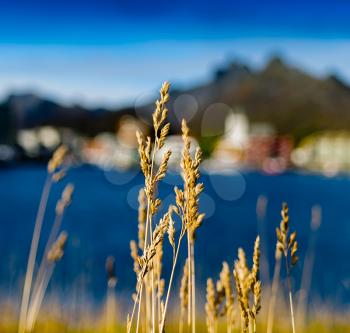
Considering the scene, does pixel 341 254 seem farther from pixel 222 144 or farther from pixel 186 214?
pixel 222 144

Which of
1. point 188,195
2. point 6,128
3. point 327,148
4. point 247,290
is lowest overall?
point 247,290

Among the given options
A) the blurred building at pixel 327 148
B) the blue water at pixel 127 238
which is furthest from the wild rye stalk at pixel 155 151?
the blurred building at pixel 327 148

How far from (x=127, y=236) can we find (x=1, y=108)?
462ft

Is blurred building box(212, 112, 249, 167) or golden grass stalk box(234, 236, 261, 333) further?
blurred building box(212, 112, 249, 167)

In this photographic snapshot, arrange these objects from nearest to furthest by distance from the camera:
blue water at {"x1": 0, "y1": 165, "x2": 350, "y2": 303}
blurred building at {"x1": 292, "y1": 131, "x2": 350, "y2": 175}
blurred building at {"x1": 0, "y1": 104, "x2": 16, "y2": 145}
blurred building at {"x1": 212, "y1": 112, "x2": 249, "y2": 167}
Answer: blue water at {"x1": 0, "y1": 165, "x2": 350, "y2": 303}, blurred building at {"x1": 0, "y1": 104, "x2": 16, "y2": 145}, blurred building at {"x1": 212, "y1": 112, "x2": 249, "y2": 167}, blurred building at {"x1": 292, "y1": 131, "x2": 350, "y2": 175}

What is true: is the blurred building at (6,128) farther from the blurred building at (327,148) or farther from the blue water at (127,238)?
the blurred building at (327,148)

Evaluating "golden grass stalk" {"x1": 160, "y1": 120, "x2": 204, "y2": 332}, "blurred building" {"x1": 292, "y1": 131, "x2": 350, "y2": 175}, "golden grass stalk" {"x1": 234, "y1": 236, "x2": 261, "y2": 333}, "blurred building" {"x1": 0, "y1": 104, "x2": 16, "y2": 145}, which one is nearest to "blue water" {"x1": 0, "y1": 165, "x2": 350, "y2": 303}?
"golden grass stalk" {"x1": 234, "y1": 236, "x2": 261, "y2": 333}

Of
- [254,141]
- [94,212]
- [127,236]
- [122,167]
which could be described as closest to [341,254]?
[127,236]

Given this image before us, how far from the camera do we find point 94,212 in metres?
63.7

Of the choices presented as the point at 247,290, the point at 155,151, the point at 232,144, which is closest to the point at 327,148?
the point at 232,144

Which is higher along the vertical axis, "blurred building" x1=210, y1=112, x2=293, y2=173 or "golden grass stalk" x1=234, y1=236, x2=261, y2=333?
"blurred building" x1=210, y1=112, x2=293, y2=173

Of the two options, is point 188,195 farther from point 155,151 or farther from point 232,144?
point 232,144

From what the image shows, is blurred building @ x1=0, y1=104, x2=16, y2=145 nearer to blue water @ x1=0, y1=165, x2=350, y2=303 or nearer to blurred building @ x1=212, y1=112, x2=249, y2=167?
blurred building @ x1=212, y1=112, x2=249, y2=167

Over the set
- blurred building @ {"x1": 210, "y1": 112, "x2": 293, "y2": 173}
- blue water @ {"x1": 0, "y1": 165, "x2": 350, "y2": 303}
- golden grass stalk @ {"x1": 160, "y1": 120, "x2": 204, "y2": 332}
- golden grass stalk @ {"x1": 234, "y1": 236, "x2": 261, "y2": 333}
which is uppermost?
blurred building @ {"x1": 210, "y1": 112, "x2": 293, "y2": 173}
